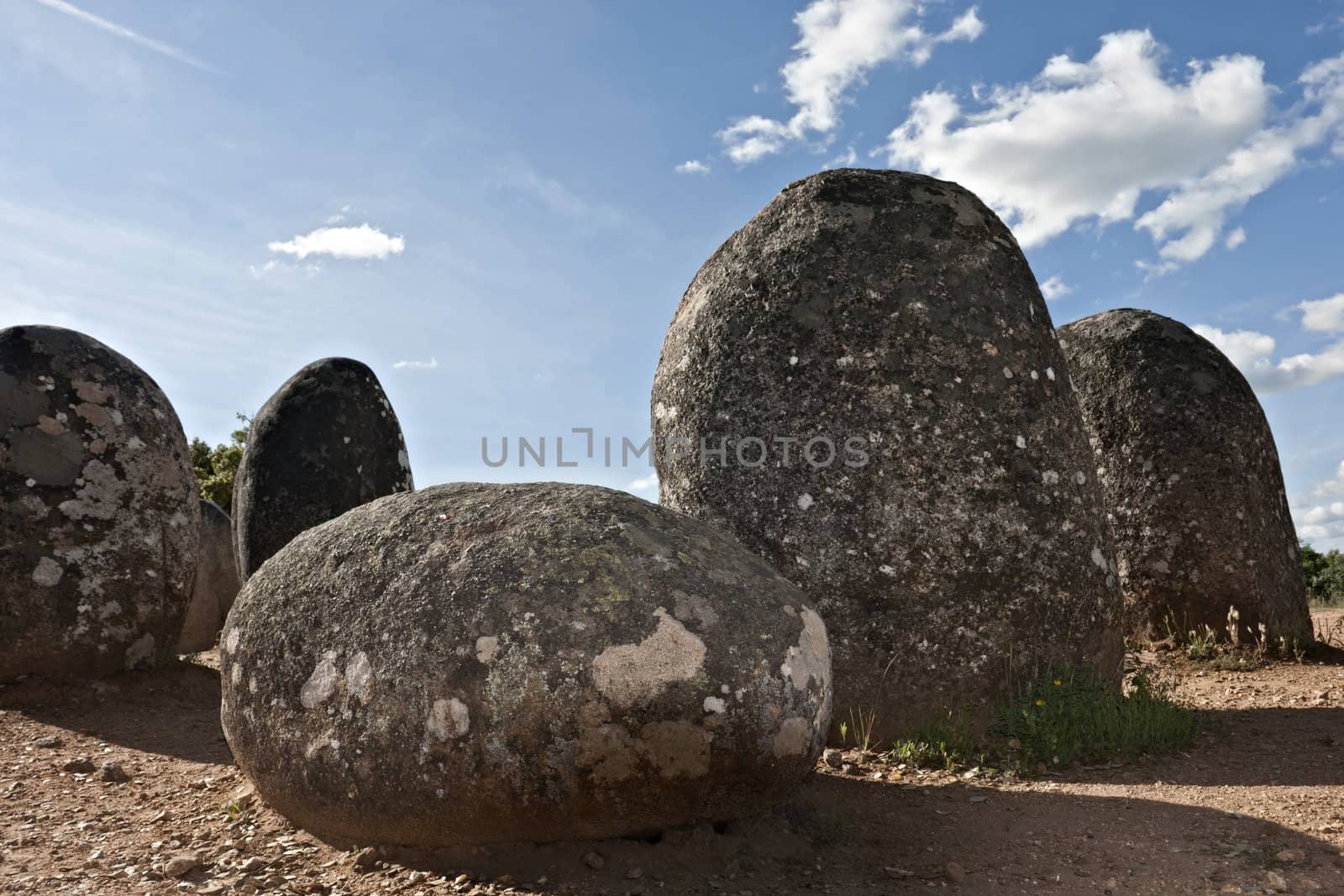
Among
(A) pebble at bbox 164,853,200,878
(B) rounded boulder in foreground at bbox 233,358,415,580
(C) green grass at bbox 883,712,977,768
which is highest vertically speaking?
(B) rounded boulder in foreground at bbox 233,358,415,580

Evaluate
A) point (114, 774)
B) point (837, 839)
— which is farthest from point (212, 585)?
point (837, 839)

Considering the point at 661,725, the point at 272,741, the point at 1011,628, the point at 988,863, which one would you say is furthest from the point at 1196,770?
the point at 272,741

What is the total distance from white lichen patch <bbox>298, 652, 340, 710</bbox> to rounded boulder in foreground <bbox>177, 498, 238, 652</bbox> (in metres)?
8.78

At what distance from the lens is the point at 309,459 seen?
10688 mm

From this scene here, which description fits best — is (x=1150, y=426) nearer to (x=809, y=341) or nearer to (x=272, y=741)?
(x=809, y=341)

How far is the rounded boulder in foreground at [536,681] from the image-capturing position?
3.61 m

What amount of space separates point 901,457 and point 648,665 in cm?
249

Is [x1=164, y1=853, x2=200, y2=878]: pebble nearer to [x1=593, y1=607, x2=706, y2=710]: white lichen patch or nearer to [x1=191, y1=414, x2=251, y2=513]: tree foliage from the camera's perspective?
[x1=593, y1=607, x2=706, y2=710]: white lichen patch

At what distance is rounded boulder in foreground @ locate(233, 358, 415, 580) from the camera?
1060 centimetres

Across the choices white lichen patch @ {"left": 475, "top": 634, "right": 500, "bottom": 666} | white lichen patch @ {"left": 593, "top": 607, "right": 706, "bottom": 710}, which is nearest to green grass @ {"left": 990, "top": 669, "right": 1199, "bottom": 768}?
white lichen patch @ {"left": 593, "top": 607, "right": 706, "bottom": 710}

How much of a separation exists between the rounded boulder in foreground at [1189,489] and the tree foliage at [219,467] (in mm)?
16363

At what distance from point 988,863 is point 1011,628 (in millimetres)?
1875

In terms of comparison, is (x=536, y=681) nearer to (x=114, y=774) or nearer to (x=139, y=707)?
(x=114, y=774)

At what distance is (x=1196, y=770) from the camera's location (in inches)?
213
